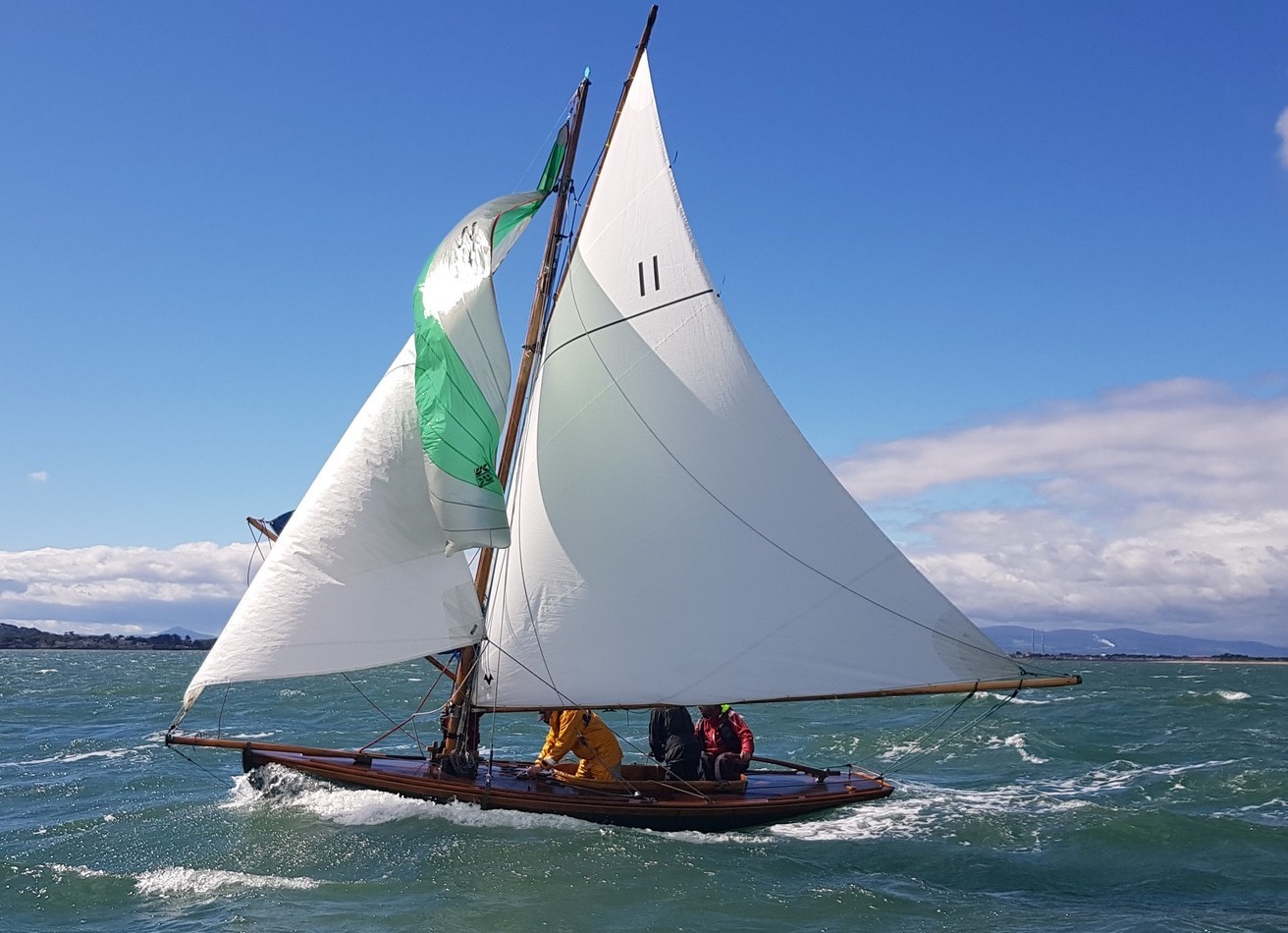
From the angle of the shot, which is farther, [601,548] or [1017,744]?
[1017,744]

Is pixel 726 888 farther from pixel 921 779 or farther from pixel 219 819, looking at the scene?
pixel 921 779

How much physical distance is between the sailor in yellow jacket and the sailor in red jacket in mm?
1467

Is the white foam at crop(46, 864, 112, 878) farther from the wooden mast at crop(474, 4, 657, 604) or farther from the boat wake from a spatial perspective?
the wooden mast at crop(474, 4, 657, 604)

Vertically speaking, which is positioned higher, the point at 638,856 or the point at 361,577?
the point at 361,577

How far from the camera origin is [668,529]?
16.1 meters

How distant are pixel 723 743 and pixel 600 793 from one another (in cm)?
237

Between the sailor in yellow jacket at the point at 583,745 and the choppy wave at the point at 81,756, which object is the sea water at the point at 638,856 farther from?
the sailor in yellow jacket at the point at 583,745

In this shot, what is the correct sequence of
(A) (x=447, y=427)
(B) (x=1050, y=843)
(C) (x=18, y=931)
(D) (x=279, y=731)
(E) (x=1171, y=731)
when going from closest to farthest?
(C) (x=18, y=931) < (A) (x=447, y=427) < (B) (x=1050, y=843) < (D) (x=279, y=731) < (E) (x=1171, y=731)

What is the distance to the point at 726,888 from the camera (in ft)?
43.5

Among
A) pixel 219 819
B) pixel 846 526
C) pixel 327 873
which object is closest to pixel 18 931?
pixel 327 873

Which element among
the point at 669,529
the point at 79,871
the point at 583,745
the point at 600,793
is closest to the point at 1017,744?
the point at 583,745

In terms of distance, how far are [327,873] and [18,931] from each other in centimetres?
342

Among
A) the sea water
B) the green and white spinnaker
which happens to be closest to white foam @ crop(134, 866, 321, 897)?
the sea water

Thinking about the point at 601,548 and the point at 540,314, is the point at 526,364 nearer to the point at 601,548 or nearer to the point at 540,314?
the point at 540,314
